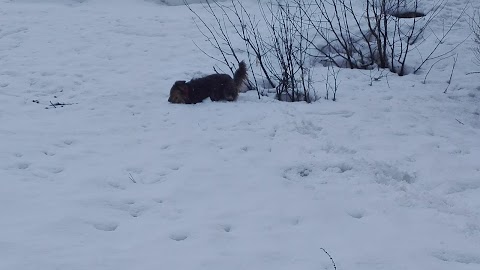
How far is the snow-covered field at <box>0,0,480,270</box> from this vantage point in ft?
11.6

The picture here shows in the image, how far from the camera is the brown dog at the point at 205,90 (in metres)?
6.67

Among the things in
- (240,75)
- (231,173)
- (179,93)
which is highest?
(240,75)

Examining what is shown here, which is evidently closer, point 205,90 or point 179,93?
point 179,93

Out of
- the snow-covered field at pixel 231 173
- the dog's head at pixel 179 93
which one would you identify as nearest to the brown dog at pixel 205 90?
the dog's head at pixel 179 93

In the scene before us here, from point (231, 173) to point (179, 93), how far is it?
88.2 inches

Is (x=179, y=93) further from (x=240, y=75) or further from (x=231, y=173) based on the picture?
(x=231, y=173)

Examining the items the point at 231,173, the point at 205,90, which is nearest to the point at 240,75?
the point at 205,90

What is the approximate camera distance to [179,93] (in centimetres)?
665

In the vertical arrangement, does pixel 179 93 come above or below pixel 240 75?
below

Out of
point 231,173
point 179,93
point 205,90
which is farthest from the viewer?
point 205,90

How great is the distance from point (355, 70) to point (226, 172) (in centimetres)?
398

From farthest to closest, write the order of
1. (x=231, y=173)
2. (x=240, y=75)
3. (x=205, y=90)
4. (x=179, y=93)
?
(x=240, y=75)
(x=205, y=90)
(x=179, y=93)
(x=231, y=173)

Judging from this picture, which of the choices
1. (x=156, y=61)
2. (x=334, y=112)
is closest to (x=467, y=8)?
(x=334, y=112)

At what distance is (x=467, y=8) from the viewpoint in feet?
34.8
